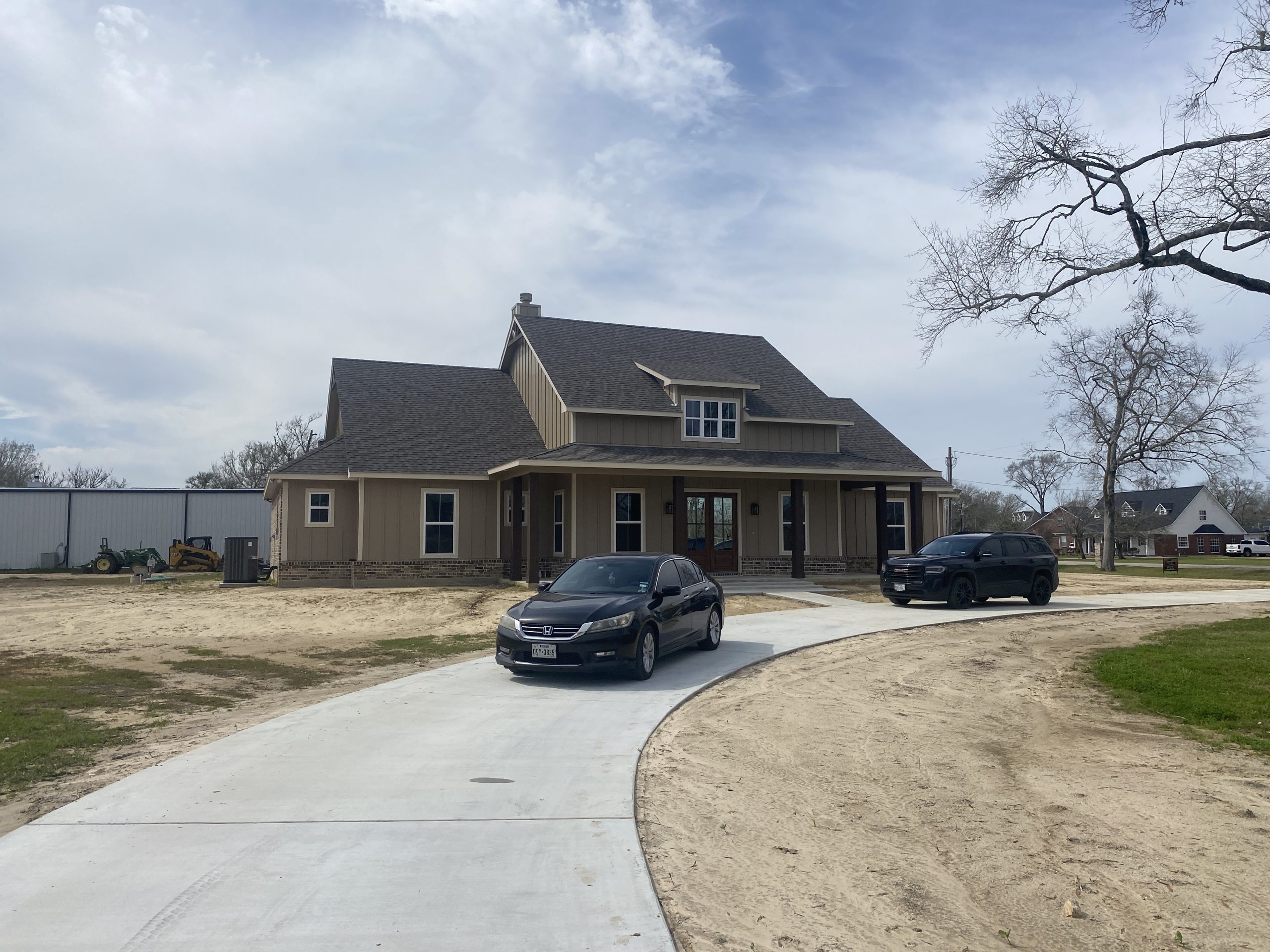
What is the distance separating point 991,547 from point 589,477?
10026 mm

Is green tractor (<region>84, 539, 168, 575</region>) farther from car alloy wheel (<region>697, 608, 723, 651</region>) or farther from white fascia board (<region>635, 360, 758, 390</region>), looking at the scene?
car alloy wheel (<region>697, 608, 723, 651</region>)

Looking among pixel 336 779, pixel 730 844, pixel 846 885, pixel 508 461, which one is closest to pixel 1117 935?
pixel 846 885

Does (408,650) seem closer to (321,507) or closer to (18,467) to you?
(321,507)

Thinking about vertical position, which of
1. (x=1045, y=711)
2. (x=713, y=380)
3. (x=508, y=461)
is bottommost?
(x=1045, y=711)

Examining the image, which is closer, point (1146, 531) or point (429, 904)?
point (429, 904)

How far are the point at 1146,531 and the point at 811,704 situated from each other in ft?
257

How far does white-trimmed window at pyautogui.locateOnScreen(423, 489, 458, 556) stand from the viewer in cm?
2414

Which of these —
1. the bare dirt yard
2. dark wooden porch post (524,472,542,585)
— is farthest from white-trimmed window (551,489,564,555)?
the bare dirt yard

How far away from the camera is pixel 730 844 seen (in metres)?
4.96

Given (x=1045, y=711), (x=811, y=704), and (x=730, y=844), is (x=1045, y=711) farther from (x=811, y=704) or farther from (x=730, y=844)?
(x=730, y=844)

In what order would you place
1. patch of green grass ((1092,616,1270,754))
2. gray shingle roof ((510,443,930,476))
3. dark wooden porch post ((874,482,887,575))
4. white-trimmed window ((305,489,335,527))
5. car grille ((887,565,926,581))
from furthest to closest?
dark wooden porch post ((874,482,887,575)) → white-trimmed window ((305,489,335,527)) → gray shingle roof ((510,443,930,476)) → car grille ((887,565,926,581)) → patch of green grass ((1092,616,1270,754))

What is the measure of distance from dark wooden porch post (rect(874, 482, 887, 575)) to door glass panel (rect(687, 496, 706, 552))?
16.1 feet

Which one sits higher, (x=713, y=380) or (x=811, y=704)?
(x=713, y=380)

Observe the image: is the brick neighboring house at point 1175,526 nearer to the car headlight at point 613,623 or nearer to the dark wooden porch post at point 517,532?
the dark wooden porch post at point 517,532
